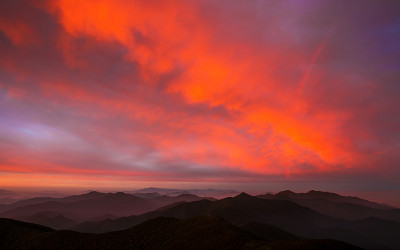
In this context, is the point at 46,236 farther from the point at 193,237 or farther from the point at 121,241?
the point at 193,237

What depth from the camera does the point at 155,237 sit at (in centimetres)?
8981

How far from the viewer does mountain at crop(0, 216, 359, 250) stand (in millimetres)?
78625

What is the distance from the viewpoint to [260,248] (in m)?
63.6

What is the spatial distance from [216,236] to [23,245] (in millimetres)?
73268

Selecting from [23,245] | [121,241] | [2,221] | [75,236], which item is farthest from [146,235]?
[2,221]

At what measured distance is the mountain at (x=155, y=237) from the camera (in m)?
78.6

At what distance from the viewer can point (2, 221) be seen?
367 feet

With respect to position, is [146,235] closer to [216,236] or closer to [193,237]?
[193,237]

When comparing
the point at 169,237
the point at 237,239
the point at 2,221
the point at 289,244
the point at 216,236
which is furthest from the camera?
the point at 2,221

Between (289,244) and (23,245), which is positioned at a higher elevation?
(289,244)

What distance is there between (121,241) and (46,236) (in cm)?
3026

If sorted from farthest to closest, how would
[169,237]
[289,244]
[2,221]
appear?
1. [2,221]
2. [169,237]
3. [289,244]

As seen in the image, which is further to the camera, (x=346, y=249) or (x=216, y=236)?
(x=216, y=236)

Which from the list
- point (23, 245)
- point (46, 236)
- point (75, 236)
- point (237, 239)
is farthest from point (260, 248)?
point (23, 245)
